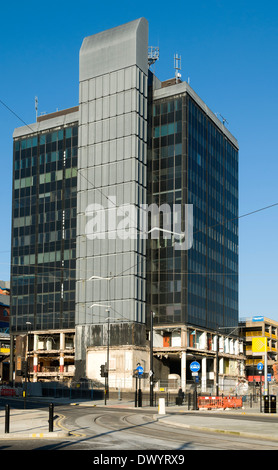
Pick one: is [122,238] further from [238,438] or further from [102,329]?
[238,438]

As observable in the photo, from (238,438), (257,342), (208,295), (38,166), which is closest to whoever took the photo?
(238,438)

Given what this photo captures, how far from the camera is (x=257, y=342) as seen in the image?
53.6m

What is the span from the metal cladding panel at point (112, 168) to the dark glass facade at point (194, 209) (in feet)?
10.2

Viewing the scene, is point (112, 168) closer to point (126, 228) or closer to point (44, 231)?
point (126, 228)

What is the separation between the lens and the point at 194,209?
95.1 meters

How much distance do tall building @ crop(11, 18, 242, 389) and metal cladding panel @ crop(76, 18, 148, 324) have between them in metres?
0.17

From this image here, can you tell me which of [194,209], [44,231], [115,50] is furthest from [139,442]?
[44,231]

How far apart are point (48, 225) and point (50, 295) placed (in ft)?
39.0

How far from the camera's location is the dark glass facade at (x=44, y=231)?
102 metres

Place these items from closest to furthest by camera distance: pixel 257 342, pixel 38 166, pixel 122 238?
pixel 257 342, pixel 122 238, pixel 38 166

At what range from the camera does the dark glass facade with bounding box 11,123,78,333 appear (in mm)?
101812

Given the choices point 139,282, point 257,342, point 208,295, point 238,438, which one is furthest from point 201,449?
point 208,295

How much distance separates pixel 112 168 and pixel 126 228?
9785 millimetres

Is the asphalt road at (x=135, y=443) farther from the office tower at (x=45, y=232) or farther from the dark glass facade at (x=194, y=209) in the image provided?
the office tower at (x=45, y=232)
